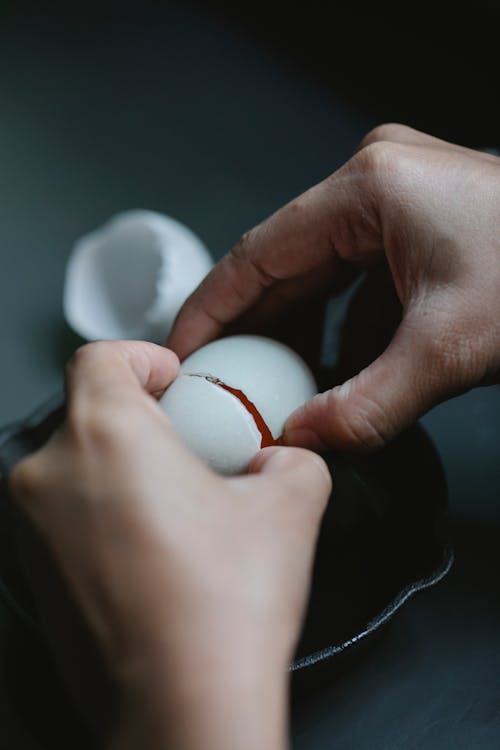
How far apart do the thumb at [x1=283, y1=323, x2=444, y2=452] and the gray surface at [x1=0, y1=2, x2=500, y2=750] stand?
1.10 ft

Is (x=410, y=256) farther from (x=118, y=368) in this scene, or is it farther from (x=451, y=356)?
(x=118, y=368)

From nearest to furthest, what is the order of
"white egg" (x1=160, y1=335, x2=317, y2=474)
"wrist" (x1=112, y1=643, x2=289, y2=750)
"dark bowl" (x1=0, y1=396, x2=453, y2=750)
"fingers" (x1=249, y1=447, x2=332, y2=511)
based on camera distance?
"wrist" (x1=112, y1=643, x2=289, y2=750), "fingers" (x1=249, y1=447, x2=332, y2=511), "white egg" (x1=160, y1=335, x2=317, y2=474), "dark bowl" (x1=0, y1=396, x2=453, y2=750)

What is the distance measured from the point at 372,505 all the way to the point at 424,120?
30.4 inches

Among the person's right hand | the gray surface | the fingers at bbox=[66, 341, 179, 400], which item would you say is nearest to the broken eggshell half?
the gray surface

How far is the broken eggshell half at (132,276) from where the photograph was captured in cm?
112

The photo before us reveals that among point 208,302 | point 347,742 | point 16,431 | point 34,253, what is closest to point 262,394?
point 208,302

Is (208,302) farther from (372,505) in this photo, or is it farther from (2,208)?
(2,208)

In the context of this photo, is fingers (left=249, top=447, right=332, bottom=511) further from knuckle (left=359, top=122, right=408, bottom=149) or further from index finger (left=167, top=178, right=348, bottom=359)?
knuckle (left=359, top=122, right=408, bottom=149)

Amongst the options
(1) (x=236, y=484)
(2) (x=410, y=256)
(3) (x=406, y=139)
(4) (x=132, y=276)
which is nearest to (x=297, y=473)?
(1) (x=236, y=484)

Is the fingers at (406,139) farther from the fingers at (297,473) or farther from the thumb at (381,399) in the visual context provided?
the fingers at (297,473)

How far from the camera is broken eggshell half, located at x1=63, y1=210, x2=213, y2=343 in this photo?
112cm

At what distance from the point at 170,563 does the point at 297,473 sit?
0.16 m

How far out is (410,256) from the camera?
0.83 metres

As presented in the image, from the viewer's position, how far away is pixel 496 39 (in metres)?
1.36
